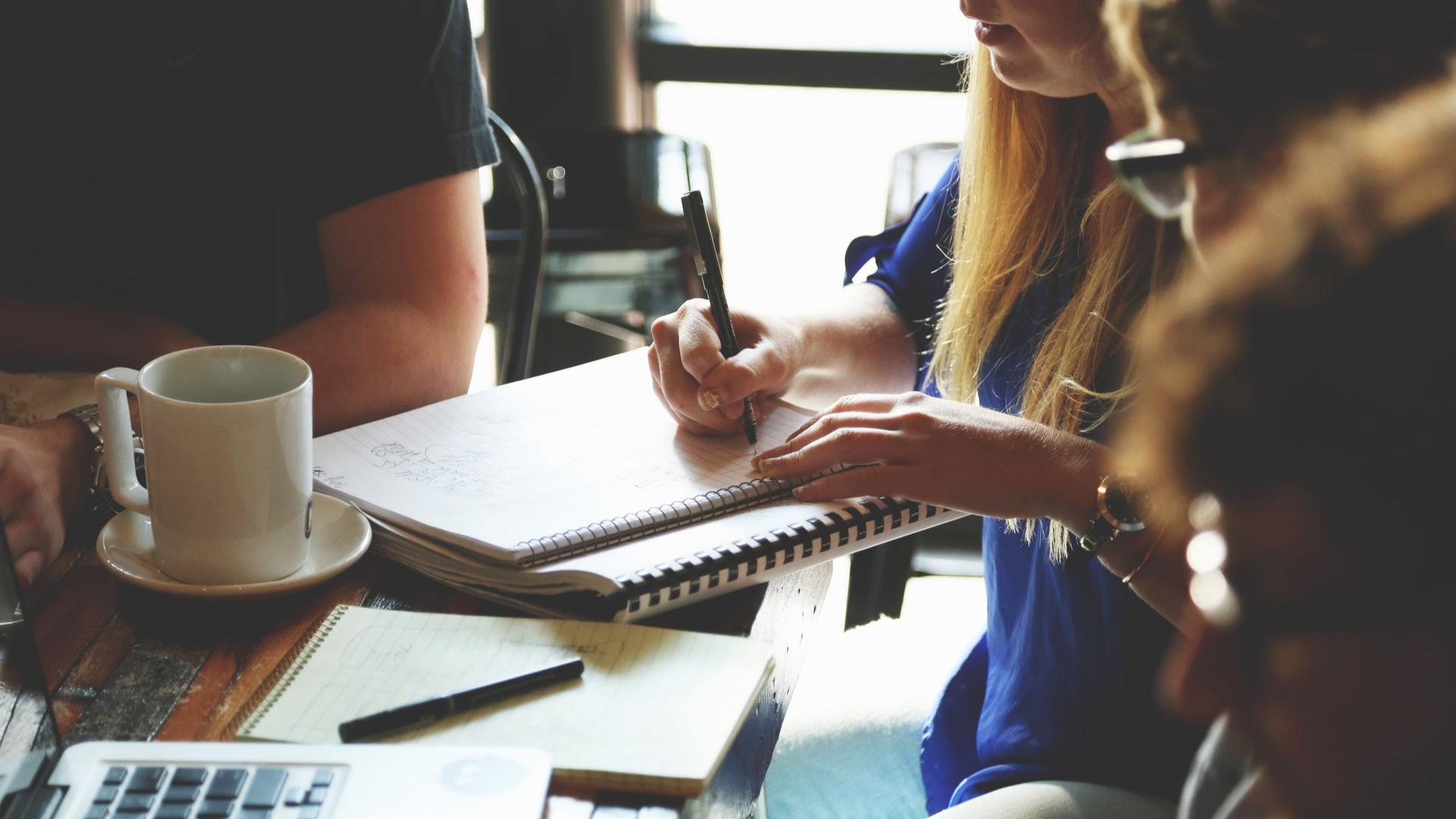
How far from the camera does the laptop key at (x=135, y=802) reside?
491mm

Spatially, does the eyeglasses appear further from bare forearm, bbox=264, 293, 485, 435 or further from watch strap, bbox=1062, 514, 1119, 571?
bare forearm, bbox=264, 293, 485, 435

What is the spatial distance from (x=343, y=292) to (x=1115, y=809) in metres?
0.85

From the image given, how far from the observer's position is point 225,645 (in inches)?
25.6

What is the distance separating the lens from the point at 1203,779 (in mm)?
426

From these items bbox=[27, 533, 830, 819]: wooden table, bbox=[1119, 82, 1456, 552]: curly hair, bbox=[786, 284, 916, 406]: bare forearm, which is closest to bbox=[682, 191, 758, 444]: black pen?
bbox=[786, 284, 916, 406]: bare forearm

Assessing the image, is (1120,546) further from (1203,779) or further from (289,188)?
(289,188)

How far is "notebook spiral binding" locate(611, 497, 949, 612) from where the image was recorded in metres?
0.67

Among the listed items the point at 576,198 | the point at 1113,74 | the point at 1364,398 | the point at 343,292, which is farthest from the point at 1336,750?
the point at 576,198

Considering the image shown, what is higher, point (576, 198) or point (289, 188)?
point (289, 188)

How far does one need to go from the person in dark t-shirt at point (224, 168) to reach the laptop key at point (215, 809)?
0.56 metres

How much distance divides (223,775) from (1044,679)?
697mm

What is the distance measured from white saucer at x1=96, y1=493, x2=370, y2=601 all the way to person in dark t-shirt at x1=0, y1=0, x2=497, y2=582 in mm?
272

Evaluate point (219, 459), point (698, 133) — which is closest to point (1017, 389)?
point (219, 459)

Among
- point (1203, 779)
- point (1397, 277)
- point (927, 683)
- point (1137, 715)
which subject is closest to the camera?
point (1397, 277)
